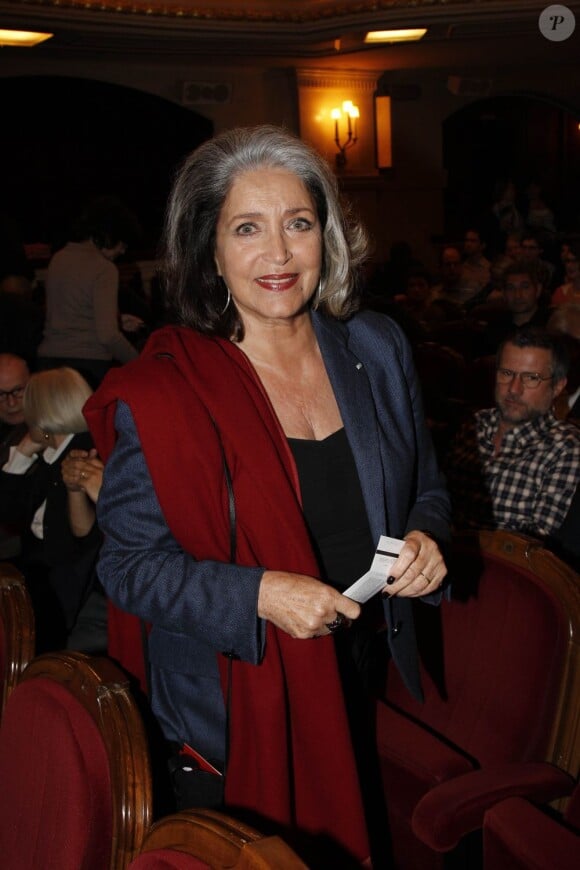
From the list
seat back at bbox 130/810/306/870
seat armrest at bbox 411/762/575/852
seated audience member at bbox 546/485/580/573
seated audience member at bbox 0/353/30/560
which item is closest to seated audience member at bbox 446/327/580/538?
seated audience member at bbox 546/485/580/573

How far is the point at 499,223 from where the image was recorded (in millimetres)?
13062

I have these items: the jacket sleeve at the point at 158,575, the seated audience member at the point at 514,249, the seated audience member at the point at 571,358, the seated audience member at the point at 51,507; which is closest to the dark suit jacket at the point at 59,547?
the seated audience member at the point at 51,507

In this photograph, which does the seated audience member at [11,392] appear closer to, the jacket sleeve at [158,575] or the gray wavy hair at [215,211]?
the gray wavy hair at [215,211]

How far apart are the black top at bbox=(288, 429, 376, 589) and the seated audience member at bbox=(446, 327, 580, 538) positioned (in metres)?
1.30

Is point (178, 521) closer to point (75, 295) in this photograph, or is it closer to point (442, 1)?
point (75, 295)

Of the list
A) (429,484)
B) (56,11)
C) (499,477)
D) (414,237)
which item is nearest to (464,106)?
(414,237)

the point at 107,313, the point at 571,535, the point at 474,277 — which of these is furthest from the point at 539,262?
the point at 571,535

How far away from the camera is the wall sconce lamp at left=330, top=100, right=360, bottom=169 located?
9.59 metres

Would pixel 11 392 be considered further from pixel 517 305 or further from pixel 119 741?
pixel 517 305

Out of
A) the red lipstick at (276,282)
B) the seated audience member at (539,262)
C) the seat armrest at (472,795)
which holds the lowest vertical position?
the seat armrest at (472,795)

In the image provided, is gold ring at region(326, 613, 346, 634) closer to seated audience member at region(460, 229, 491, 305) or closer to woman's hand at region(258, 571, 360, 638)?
woman's hand at region(258, 571, 360, 638)

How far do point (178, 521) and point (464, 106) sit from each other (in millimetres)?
10507

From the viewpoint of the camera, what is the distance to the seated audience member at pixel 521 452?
2.78m

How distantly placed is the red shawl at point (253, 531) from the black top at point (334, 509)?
49 millimetres
